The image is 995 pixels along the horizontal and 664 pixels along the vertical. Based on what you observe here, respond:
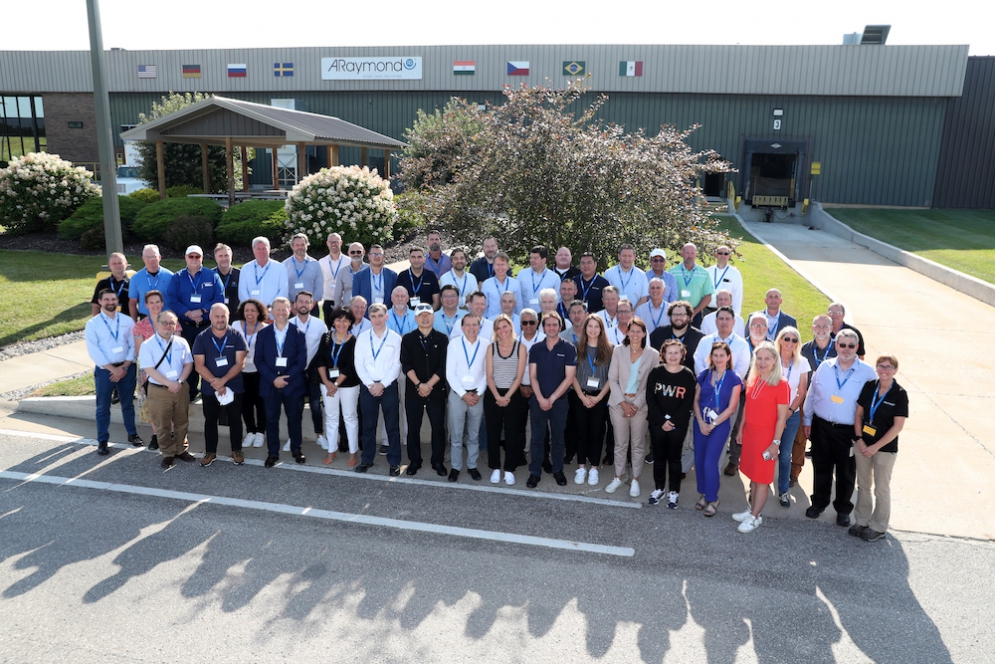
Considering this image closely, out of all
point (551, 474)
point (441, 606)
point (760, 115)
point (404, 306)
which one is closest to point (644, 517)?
point (551, 474)

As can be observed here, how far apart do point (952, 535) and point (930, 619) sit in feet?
5.39

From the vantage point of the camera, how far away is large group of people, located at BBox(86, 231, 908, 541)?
6523 mm

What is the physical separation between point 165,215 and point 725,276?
16.4 metres

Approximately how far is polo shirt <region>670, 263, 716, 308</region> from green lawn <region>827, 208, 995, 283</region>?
12023 mm

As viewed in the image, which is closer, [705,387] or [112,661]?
[112,661]

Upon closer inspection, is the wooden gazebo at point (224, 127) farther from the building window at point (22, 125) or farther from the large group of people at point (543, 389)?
the building window at point (22, 125)

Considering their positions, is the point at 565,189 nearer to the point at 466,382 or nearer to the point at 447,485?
the point at 466,382

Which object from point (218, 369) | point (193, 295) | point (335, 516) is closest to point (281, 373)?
point (218, 369)

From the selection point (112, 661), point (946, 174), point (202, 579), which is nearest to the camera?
point (112, 661)

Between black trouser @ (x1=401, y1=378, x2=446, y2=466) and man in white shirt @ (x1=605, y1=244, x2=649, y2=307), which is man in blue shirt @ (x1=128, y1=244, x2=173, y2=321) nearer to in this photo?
black trouser @ (x1=401, y1=378, x2=446, y2=466)

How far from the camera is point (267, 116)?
74.7ft

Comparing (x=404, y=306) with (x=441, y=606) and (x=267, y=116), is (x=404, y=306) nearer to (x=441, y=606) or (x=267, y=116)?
(x=441, y=606)

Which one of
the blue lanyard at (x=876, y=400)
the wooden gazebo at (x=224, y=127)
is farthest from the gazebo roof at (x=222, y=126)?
the blue lanyard at (x=876, y=400)

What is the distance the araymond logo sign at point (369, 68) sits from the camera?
1534 inches
